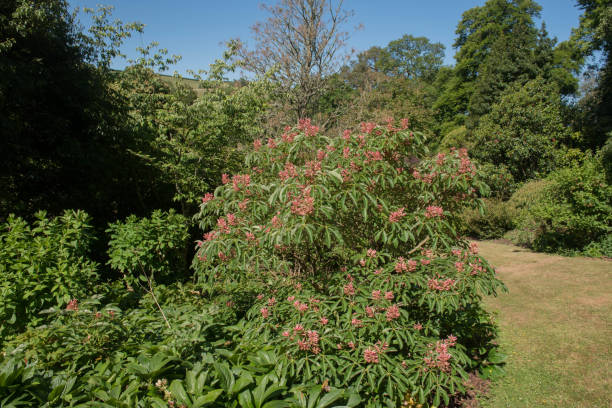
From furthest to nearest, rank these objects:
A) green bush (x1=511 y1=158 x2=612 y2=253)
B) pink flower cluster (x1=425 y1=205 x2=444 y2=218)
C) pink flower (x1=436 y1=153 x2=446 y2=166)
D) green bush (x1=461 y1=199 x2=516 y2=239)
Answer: green bush (x1=461 y1=199 x2=516 y2=239), green bush (x1=511 y1=158 x2=612 y2=253), pink flower (x1=436 y1=153 x2=446 y2=166), pink flower cluster (x1=425 y1=205 x2=444 y2=218)

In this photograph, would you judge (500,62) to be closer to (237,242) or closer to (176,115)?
(176,115)

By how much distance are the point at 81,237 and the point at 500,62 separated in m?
21.3

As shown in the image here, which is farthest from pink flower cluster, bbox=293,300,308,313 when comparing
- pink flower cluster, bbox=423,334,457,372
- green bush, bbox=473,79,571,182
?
green bush, bbox=473,79,571,182

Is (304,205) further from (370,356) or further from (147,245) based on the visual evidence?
(147,245)

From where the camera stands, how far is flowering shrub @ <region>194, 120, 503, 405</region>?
2020 mm

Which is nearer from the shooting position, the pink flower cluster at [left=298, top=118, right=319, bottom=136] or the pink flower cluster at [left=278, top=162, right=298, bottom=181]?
the pink flower cluster at [left=278, top=162, right=298, bottom=181]

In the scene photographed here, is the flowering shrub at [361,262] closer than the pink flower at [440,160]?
Yes

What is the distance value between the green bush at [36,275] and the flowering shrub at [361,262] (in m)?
1.32

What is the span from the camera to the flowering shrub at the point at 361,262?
2020 millimetres

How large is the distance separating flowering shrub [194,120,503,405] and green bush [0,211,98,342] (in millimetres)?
1316

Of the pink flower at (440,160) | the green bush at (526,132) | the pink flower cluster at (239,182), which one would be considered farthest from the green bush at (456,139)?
the pink flower cluster at (239,182)

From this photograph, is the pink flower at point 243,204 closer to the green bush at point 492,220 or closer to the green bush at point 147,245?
the green bush at point 147,245

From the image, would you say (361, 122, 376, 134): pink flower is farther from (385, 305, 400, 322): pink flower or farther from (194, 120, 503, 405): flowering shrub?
(385, 305, 400, 322): pink flower

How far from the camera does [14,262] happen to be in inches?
118
